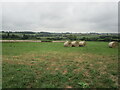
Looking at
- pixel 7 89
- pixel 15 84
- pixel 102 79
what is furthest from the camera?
pixel 102 79

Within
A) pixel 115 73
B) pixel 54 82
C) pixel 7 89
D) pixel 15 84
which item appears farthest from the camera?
pixel 115 73

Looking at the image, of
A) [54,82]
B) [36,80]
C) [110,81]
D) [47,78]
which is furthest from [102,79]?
[36,80]

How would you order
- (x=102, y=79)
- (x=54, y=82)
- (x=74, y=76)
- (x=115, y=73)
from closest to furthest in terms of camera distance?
1. (x=54, y=82)
2. (x=102, y=79)
3. (x=74, y=76)
4. (x=115, y=73)

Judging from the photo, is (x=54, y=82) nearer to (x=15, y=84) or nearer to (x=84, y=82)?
(x=84, y=82)

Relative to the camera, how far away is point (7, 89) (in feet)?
10.9

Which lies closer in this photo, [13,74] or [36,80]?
[36,80]

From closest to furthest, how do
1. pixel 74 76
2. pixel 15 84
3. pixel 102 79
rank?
1. pixel 15 84
2. pixel 102 79
3. pixel 74 76

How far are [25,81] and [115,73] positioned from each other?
14.0ft

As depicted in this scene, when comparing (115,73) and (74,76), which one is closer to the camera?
(74,76)

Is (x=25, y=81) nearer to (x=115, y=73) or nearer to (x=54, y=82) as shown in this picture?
(x=54, y=82)

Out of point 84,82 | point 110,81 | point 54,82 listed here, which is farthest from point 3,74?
point 110,81

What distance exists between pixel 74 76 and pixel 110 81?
150 centimetres

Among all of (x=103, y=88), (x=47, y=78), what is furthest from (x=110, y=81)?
(x=47, y=78)

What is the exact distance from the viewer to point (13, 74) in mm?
4551
